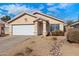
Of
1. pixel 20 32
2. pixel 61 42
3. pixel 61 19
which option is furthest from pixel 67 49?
pixel 20 32

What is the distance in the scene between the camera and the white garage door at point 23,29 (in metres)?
11.5

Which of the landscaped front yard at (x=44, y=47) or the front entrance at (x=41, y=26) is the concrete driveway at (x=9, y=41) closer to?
the landscaped front yard at (x=44, y=47)

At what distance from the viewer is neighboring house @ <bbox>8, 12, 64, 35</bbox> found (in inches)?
440

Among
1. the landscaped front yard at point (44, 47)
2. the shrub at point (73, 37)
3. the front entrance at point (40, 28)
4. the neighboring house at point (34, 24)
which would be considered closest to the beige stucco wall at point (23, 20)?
the neighboring house at point (34, 24)

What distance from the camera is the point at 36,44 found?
36.6 ft

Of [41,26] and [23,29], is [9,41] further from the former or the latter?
[41,26]

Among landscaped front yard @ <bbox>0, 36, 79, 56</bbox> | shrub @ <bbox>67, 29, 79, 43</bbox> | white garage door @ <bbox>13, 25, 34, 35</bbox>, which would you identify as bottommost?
landscaped front yard @ <bbox>0, 36, 79, 56</bbox>

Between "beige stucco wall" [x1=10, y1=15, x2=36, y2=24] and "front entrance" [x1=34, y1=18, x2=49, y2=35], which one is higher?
"beige stucco wall" [x1=10, y1=15, x2=36, y2=24]

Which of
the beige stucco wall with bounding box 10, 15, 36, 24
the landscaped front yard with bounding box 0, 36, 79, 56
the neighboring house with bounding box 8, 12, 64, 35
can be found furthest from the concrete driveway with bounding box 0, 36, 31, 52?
the beige stucco wall with bounding box 10, 15, 36, 24

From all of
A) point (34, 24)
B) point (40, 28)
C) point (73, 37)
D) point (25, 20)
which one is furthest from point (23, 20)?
point (73, 37)

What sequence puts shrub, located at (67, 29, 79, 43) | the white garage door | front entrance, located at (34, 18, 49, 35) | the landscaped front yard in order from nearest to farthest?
the landscaped front yard → shrub, located at (67, 29, 79, 43) → front entrance, located at (34, 18, 49, 35) → the white garage door

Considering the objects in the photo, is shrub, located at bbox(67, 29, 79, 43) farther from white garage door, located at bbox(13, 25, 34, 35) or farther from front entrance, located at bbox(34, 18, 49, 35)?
white garage door, located at bbox(13, 25, 34, 35)

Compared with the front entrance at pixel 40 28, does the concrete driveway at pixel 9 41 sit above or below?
below

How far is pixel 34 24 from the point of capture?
11.4 meters
